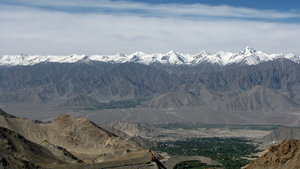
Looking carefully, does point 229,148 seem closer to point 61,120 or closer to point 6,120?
point 61,120

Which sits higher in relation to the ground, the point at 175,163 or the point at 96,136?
the point at 96,136

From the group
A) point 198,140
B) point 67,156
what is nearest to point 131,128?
point 198,140

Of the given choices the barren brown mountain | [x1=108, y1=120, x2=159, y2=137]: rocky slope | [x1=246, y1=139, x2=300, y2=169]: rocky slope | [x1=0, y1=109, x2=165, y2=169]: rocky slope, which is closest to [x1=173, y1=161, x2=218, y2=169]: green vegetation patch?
[x1=0, y1=109, x2=165, y2=169]: rocky slope

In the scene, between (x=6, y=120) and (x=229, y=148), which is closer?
(x=6, y=120)

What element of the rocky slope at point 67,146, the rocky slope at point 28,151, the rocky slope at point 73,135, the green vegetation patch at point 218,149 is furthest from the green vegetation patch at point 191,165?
the rocky slope at point 28,151

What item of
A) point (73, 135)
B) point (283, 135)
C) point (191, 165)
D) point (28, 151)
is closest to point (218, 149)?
point (283, 135)

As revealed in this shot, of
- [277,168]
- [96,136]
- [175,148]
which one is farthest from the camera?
[175,148]

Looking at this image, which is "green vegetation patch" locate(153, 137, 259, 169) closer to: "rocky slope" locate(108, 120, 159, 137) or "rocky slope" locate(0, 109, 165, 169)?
"rocky slope" locate(0, 109, 165, 169)
